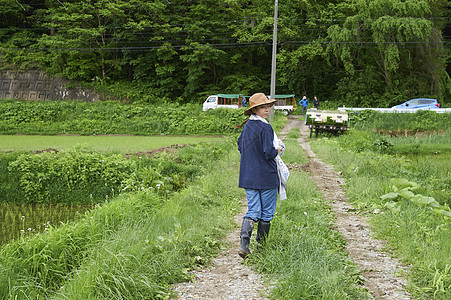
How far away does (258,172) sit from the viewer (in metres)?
5.43

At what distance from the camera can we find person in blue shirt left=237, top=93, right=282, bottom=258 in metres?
5.42

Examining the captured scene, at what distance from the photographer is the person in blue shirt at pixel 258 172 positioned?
5418mm

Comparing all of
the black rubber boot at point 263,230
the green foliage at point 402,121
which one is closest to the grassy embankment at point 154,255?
the black rubber boot at point 263,230

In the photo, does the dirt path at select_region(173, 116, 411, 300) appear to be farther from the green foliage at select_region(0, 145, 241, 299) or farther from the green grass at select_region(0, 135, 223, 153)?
the green grass at select_region(0, 135, 223, 153)

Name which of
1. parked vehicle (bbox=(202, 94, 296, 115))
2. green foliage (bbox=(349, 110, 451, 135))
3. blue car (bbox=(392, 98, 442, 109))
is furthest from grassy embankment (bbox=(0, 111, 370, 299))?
blue car (bbox=(392, 98, 442, 109))

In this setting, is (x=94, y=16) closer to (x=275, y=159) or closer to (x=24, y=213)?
(x=24, y=213)

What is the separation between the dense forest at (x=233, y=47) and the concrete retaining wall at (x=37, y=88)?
0.90 meters

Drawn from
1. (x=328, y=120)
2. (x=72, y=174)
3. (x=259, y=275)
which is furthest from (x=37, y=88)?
(x=259, y=275)

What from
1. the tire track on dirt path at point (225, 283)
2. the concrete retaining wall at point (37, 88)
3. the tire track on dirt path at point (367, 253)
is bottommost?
the tire track on dirt path at point (367, 253)

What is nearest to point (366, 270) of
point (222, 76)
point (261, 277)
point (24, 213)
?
point (261, 277)

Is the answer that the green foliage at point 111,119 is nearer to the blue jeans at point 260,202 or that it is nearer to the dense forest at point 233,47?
the dense forest at point 233,47

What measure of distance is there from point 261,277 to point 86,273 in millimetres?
1904

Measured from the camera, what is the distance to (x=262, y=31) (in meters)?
42.4

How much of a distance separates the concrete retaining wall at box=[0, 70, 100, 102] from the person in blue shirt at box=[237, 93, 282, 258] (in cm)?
4089
